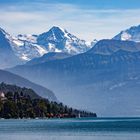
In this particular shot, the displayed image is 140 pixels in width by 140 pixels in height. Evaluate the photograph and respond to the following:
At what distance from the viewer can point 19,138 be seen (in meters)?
124

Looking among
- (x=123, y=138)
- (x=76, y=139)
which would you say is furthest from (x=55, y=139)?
(x=123, y=138)

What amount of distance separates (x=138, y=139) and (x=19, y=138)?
23.0m

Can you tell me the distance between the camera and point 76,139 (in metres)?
120

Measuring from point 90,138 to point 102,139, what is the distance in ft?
18.4

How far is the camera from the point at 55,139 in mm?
120938

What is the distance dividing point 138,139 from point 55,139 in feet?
51.7

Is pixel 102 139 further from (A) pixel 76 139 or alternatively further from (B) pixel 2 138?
(B) pixel 2 138

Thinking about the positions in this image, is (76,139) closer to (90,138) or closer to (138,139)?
(90,138)

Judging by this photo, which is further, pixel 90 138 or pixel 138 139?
pixel 90 138

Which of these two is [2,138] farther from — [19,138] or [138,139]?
[138,139]

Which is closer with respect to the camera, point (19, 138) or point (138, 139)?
point (138, 139)

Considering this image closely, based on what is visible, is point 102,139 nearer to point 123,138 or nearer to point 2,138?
point 123,138

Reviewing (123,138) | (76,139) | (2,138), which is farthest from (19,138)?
(123,138)

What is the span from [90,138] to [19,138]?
13.2 m
